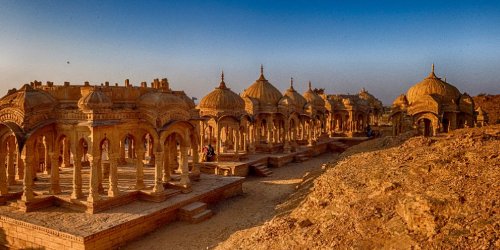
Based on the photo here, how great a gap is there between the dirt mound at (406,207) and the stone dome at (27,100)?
8906 millimetres

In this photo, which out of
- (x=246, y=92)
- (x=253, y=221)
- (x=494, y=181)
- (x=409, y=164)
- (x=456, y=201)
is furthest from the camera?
(x=246, y=92)

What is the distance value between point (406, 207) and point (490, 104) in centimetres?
5585

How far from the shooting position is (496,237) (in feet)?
24.3

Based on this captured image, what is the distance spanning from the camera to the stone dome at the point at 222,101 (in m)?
24.8

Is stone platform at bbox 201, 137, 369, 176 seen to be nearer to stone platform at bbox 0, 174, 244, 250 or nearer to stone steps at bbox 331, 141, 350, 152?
stone steps at bbox 331, 141, 350, 152

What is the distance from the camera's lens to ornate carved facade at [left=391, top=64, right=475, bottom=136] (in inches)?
1035

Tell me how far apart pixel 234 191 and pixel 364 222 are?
9627 mm

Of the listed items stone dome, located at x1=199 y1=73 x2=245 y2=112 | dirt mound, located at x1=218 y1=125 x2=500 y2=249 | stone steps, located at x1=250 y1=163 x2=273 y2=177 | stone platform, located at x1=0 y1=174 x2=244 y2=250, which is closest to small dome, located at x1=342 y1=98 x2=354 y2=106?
stone dome, located at x1=199 y1=73 x2=245 y2=112

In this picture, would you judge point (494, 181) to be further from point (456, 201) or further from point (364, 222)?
point (364, 222)

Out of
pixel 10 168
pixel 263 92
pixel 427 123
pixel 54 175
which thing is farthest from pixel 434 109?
pixel 10 168

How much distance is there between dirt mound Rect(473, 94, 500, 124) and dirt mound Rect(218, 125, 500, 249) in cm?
4258

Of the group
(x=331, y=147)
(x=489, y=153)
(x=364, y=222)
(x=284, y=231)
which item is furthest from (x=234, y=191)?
(x=331, y=147)

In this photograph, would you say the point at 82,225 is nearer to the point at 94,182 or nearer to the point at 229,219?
the point at 94,182

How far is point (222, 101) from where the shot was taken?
24.8 metres
